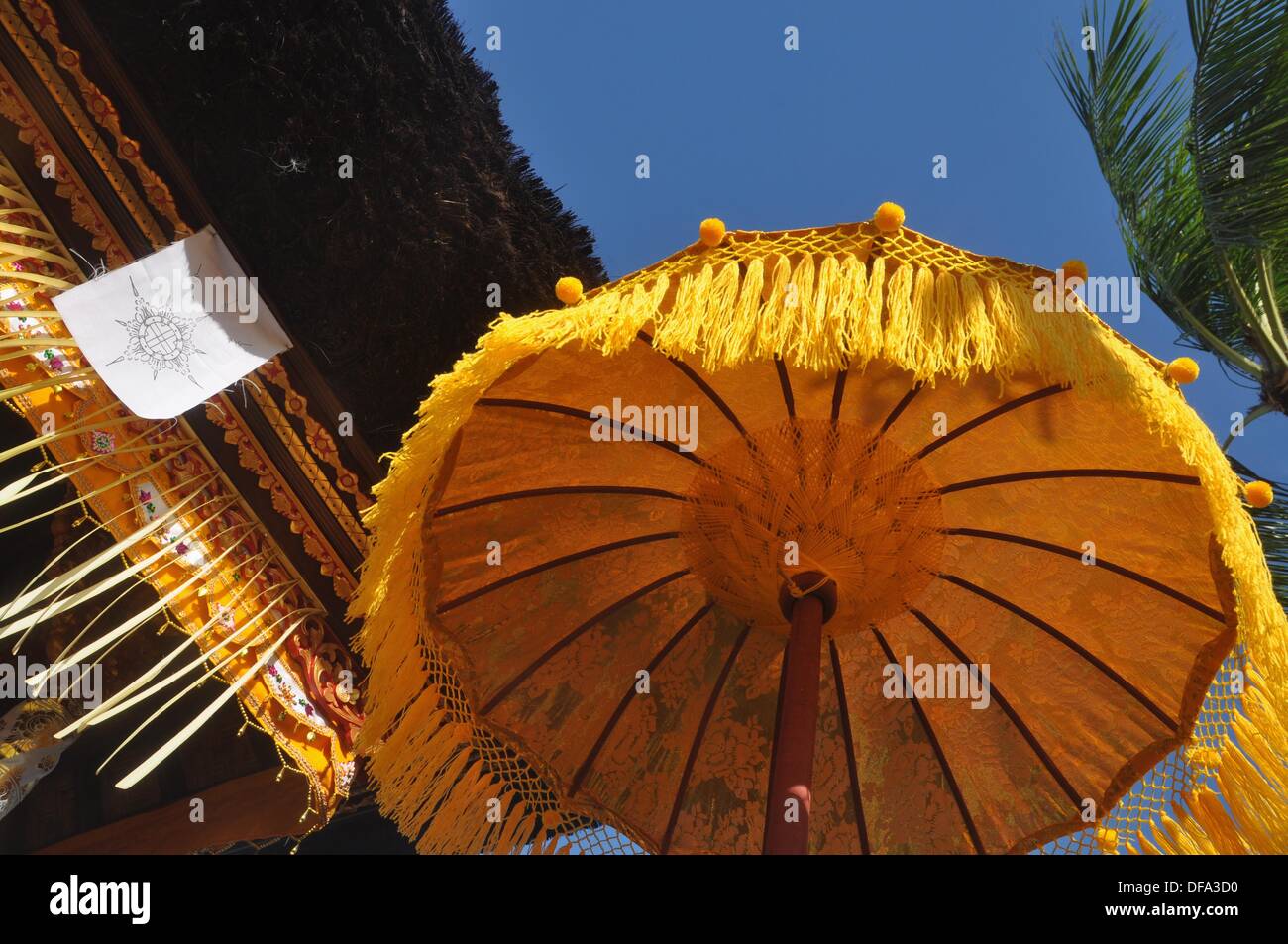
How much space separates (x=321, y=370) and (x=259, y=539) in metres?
0.57

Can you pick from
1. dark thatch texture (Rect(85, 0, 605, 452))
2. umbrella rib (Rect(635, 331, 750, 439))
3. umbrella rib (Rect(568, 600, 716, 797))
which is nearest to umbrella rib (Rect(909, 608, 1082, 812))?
umbrella rib (Rect(568, 600, 716, 797))

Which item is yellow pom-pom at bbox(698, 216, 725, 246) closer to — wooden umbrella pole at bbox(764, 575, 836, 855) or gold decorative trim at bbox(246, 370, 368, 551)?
wooden umbrella pole at bbox(764, 575, 836, 855)

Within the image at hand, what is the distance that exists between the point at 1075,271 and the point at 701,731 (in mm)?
1678

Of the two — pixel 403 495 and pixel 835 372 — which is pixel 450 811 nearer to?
pixel 403 495

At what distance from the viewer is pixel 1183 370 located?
243 cm

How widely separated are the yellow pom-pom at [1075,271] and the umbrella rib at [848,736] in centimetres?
132

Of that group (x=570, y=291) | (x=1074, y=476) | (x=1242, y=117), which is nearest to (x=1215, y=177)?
(x=1242, y=117)

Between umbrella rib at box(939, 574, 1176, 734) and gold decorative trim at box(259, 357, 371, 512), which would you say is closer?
umbrella rib at box(939, 574, 1176, 734)

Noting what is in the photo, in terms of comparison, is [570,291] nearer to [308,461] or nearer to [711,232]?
[711,232]

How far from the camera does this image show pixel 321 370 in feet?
11.6

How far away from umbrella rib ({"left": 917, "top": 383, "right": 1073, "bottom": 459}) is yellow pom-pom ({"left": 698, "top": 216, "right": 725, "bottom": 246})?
0.86 meters

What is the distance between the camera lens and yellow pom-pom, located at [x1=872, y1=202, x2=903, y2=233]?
2.50m

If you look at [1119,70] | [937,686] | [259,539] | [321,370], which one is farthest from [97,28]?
[1119,70]
